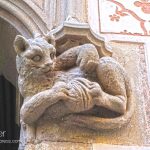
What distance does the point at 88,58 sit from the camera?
156 centimetres

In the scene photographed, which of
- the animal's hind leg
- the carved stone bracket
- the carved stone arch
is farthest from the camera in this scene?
the carved stone arch

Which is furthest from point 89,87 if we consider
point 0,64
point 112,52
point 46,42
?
point 0,64

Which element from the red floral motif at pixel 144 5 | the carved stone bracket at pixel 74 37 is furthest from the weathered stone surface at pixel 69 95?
the red floral motif at pixel 144 5

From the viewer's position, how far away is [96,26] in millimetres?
1960

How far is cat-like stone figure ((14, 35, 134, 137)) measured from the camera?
1438 millimetres

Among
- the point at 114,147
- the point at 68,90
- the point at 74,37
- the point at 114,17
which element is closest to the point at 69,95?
the point at 68,90

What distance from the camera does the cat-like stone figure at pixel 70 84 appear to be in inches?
56.6

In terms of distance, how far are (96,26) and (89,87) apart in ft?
1.86

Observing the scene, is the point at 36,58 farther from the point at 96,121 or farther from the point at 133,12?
the point at 133,12

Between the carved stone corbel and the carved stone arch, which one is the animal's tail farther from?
the carved stone arch

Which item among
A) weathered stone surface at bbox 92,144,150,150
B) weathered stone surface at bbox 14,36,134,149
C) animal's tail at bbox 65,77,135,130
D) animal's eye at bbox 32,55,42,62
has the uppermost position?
animal's eye at bbox 32,55,42,62

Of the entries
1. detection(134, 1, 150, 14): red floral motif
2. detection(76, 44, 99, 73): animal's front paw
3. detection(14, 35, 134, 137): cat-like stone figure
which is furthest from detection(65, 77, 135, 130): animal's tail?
detection(134, 1, 150, 14): red floral motif

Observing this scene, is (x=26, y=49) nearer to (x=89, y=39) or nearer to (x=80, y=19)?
(x=89, y=39)

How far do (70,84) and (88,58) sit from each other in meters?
0.13
